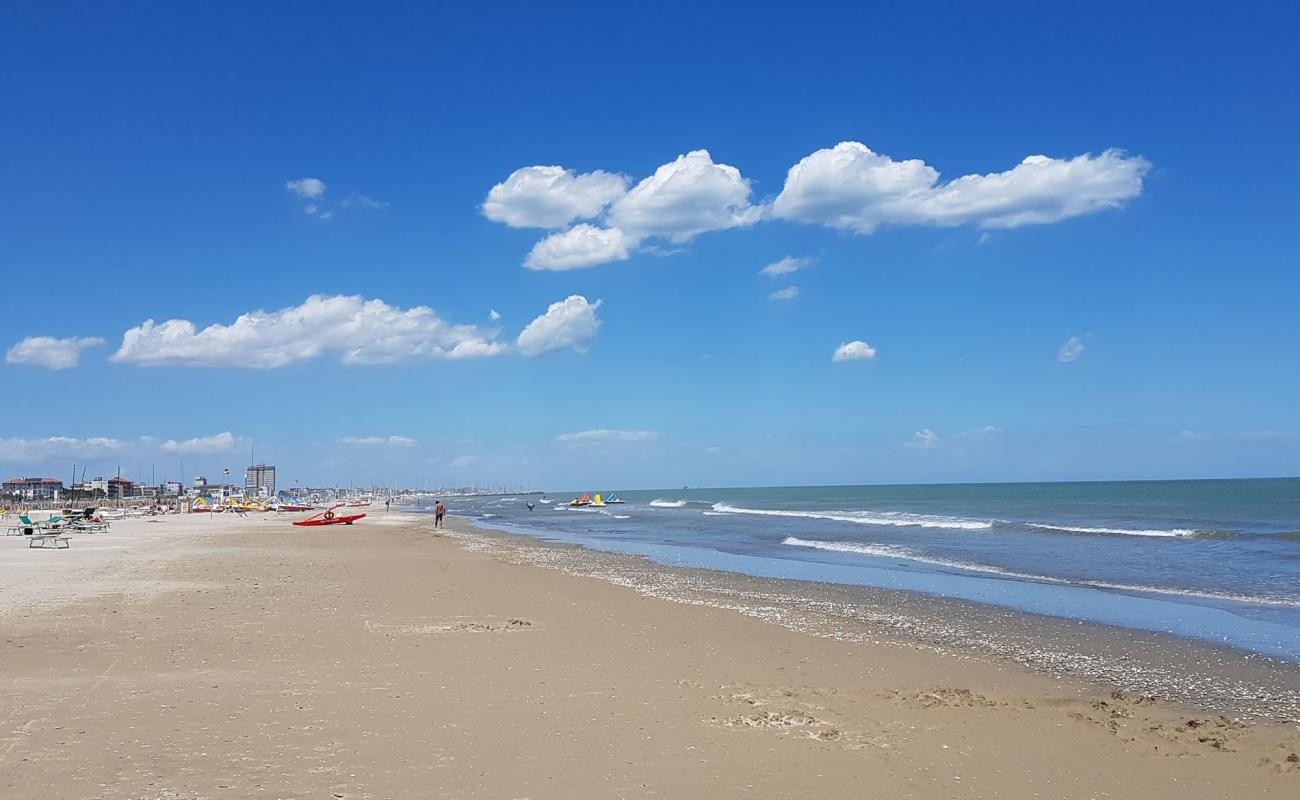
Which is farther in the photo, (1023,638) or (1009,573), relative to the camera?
(1009,573)

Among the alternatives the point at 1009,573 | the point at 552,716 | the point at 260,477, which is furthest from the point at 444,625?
the point at 260,477

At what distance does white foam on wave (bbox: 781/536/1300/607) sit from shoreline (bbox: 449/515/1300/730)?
516 cm

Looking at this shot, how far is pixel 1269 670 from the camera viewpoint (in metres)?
10.6

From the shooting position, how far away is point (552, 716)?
7.83m

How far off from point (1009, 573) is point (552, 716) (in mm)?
18450

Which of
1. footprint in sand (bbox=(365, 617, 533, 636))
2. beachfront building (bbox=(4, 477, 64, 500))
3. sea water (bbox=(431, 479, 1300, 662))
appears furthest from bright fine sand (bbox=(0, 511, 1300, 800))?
beachfront building (bbox=(4, 477, 64, 500))

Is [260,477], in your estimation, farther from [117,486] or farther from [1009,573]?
[1009,573]

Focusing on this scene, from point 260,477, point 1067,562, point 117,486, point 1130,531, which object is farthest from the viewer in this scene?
point 260,477

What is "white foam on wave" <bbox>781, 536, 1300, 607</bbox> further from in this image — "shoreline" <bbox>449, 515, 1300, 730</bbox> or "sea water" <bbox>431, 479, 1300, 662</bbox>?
"shoreline" <bbox>449, 515, 1300, 730</bbox>

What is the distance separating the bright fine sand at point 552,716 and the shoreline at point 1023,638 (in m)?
0.52

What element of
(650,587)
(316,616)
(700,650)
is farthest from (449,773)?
(650,587)

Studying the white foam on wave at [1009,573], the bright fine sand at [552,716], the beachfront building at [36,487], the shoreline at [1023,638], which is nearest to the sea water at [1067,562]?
the white foam on wave at [1009,573]

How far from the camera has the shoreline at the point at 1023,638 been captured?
9.54 metres

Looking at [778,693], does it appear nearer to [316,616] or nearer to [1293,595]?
[316,616]
